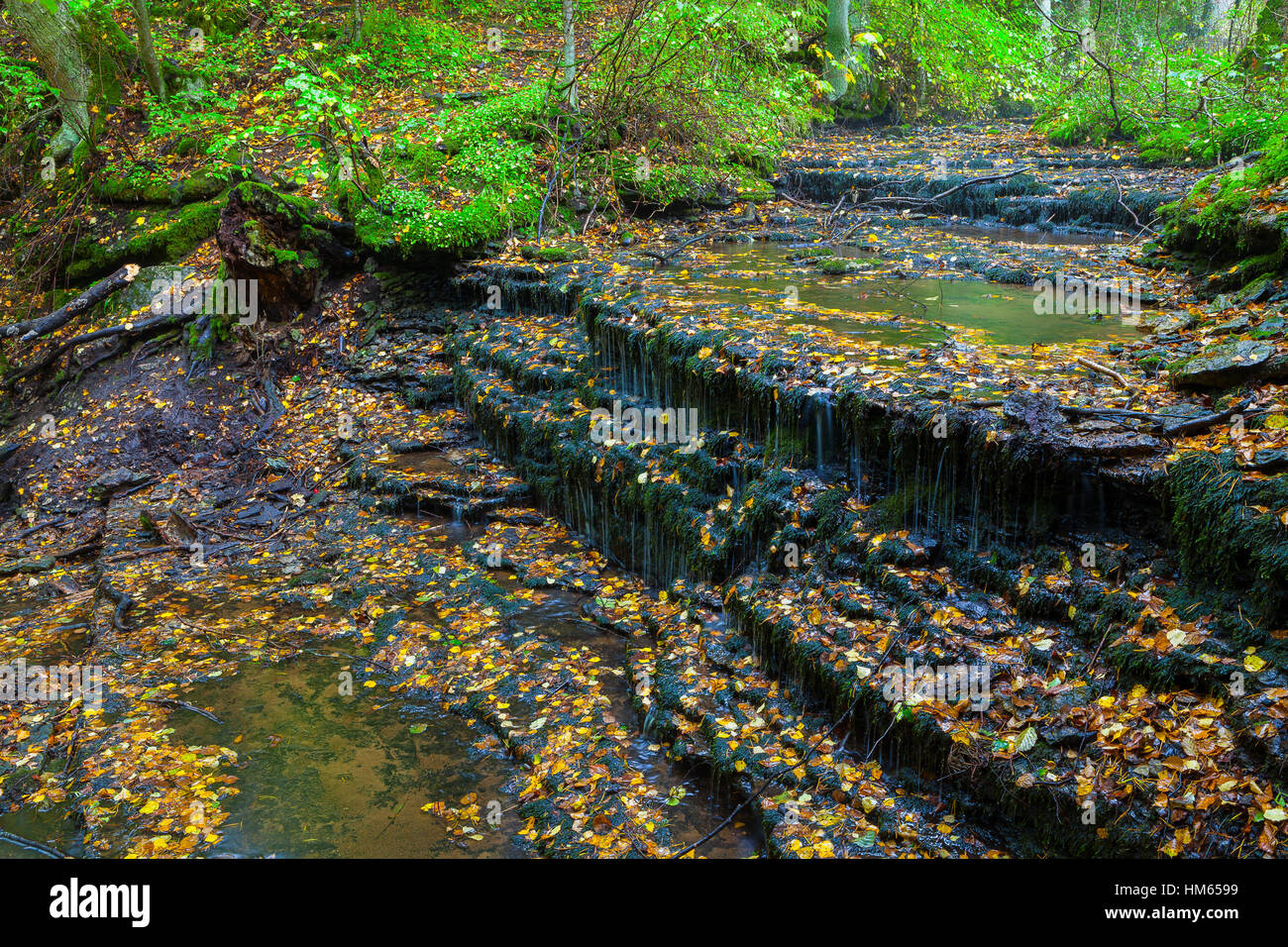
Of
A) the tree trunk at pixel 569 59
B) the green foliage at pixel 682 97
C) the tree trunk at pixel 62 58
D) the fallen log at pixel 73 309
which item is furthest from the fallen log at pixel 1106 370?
the tree trunk at pixel 62 58

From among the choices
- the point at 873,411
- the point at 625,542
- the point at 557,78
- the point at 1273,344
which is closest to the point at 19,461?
the point at 625,542

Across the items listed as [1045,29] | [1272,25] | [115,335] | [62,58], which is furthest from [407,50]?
[1045,29]

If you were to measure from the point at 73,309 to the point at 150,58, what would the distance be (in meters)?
5.23

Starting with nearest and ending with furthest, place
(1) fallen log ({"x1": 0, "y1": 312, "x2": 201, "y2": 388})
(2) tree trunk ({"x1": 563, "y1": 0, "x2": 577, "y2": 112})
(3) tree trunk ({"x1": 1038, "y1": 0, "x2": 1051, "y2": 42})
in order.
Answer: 1. (1) fallen log ({"x1": 0, "y1": 312, "x2": 201, "y2": 388})
2. (2) tree trunk ({"x1": 563, "y1": 0, "x2": 577, "y2": 112})
3. (3) tree trunk ({"x1": 1038, "y1": 0, "x2": 1051, "y2": 42})

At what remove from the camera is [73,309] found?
1162 cm

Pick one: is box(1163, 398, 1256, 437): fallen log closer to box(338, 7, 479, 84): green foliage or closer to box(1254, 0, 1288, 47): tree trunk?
box(1254, 0, 1288, 47): tree trunk

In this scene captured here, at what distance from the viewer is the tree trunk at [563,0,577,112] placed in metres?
12.2

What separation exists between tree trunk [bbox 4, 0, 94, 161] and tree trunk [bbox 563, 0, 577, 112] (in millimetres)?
7904

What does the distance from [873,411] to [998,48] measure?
13.7 metres

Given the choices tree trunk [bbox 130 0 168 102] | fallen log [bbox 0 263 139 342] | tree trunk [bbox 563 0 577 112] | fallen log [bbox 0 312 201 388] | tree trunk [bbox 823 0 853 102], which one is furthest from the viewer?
tree trunk [bbox 823 0 853 102]

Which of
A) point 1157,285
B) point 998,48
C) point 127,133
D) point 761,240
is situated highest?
point 998,48

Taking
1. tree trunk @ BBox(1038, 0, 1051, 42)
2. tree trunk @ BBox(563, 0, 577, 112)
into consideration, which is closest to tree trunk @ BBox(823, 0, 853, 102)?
tree trunk @ BBox(1038, 0, 1051, 42)

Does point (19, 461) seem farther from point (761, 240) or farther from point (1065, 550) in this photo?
point (1065, 550)

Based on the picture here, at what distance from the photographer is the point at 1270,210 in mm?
6984
